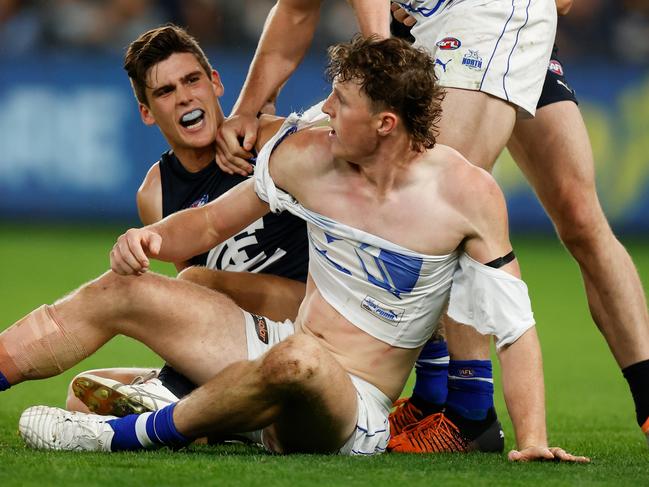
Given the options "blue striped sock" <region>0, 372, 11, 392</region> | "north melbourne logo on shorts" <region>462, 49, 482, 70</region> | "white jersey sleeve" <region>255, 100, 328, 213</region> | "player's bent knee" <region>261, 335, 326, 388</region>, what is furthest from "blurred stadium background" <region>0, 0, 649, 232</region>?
"player's bent knee" <region>261, 335, 326, 388</region>

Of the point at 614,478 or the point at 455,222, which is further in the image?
the point at 455,222

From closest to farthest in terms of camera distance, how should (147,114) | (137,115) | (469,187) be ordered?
(469,187), (147,114), (137,115)

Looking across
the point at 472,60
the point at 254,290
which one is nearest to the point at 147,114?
the point at 254,290

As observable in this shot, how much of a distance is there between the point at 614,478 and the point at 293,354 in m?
1.03

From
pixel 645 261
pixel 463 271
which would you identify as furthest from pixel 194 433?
pixel 645 261

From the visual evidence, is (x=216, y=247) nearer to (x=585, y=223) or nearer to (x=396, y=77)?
(x=396, y=77)

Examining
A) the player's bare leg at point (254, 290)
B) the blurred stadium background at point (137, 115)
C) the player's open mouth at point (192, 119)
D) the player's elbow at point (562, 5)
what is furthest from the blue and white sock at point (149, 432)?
the blurred stadium background at point (137, 115)

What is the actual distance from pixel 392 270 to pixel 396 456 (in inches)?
24.5

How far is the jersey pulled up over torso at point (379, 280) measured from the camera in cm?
413

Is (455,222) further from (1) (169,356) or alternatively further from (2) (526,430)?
(1) (169,356)

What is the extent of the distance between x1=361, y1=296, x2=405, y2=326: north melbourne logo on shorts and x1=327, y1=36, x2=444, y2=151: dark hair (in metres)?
0.53

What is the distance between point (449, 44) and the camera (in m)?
4.68

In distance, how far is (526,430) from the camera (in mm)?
3910

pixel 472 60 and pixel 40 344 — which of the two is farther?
pixel 472 60
